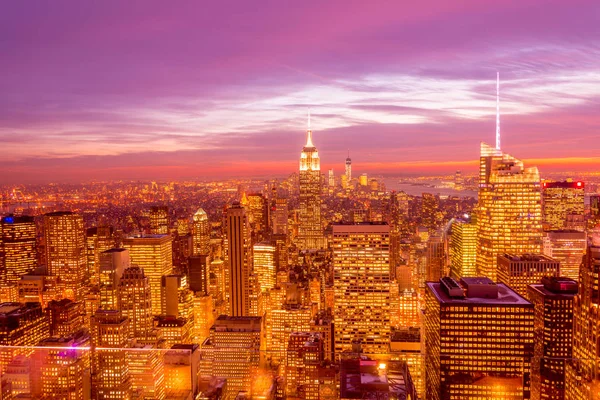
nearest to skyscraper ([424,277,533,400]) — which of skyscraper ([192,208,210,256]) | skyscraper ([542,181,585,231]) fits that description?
skyscraper ([542,181,585,231])

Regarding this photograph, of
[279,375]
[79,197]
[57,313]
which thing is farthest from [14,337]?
[279,375]

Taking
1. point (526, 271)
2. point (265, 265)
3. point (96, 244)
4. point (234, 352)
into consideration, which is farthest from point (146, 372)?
point (265, 265)

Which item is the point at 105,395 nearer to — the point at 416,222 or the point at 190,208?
the point at 190,208

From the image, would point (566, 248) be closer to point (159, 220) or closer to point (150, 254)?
point (150, 254)

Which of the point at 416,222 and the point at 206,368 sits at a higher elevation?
the point at 416,222

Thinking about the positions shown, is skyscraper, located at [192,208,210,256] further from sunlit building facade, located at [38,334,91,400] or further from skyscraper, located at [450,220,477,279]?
sunlit building facade, located at [38,334,91,400]

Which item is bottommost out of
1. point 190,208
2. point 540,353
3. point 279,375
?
point 279,375

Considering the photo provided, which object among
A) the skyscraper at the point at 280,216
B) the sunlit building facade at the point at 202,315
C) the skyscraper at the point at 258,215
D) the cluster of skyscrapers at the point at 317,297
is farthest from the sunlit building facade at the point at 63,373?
the skyscraper at the point at 280,216
